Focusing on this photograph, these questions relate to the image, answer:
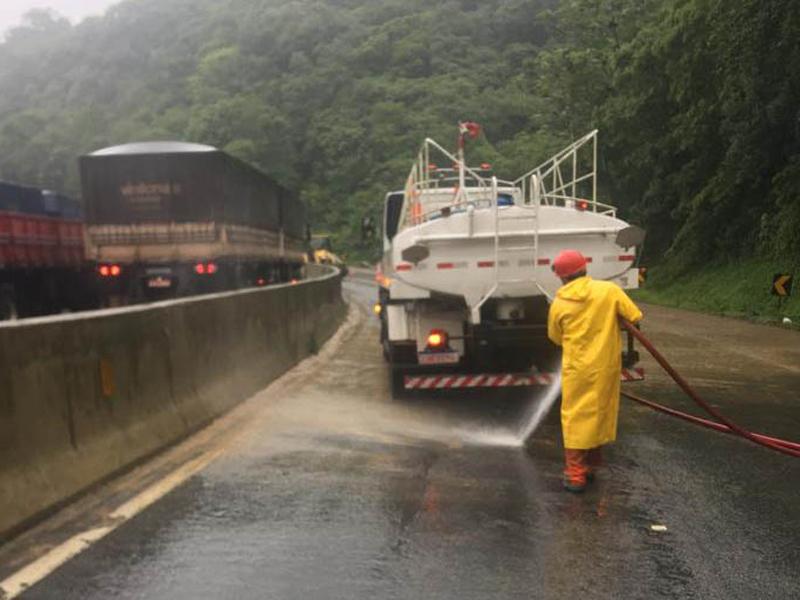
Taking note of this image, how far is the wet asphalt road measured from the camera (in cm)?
426

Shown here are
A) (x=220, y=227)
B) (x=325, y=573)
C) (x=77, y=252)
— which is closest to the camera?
(x=325, y=573)

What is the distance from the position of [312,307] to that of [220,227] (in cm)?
508

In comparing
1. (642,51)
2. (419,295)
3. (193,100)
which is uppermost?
(193,100)

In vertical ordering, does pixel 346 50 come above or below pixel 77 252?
above

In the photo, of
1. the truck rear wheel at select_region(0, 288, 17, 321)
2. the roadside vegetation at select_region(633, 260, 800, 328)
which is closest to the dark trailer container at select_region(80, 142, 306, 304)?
the truck rear wheel at select_region(0, 288, 17, 321)

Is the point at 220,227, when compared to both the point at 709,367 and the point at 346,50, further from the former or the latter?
the point at 346,50

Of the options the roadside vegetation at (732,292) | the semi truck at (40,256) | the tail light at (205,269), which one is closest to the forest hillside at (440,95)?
the roadside vegetation at (732,292)

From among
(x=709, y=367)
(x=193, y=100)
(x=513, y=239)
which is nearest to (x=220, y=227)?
(x=709, y=367)

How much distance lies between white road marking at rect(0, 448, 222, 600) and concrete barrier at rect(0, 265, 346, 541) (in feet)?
1.18

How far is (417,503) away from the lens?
5633 millimetres

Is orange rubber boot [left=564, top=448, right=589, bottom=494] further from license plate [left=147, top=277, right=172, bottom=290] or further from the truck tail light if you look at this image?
license plate [left=147, top=277, right=172, bottom=290]

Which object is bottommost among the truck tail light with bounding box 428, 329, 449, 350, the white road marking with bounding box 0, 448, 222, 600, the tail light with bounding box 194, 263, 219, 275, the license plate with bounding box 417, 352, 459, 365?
the white road marking with bounding box 0, 448, 222, 600

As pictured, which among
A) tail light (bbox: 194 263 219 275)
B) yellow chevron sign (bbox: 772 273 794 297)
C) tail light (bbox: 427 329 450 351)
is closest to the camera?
tail light (bbox: 427 329 450 351)

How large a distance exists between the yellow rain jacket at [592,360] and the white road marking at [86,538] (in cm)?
270
